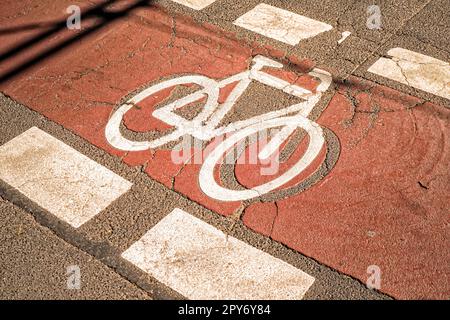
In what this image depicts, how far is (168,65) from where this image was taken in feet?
19.5

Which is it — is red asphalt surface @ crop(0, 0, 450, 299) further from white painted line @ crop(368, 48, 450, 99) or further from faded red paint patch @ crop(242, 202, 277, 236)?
white painted line @ crop(368, 48, 450, 99)

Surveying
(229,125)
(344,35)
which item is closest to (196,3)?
(344,35)

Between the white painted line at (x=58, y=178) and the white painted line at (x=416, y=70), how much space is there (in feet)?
10.4

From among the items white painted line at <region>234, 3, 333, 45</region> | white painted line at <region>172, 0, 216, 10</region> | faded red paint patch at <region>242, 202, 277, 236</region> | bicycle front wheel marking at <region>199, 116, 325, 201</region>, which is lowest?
faded red paint patch at <region>242, 202, 277, 236</region>

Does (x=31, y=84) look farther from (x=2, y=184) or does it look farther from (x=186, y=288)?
(x=186, y=288)

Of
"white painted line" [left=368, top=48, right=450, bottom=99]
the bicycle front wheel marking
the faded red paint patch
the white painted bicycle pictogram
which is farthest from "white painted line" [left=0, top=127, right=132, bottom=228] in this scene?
"white painted line" [left=368, top=48, right=450, bottom=99]

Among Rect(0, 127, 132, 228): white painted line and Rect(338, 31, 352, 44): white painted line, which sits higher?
Rect(338, 31, 352, 44): white painted line

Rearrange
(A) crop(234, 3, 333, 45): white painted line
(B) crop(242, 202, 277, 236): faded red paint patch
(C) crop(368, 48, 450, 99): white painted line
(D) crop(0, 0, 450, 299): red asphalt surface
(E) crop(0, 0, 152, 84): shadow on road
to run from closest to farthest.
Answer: (D) crop(0, 0, 450, 299): red asphalt surface, (B) crop(242, 202, 277, 236): faded red paint patch, (C) crop(368, 48, 450, 99): white painted line, (E) crop(0, 0, 152, 84): shadow on road, (A) crop(234, 3, 333, 45): white painted line

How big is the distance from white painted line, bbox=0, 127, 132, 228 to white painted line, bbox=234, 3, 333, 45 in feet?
9.42

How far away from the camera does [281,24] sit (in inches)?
257

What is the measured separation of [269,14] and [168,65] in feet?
5.54

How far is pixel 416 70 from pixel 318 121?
1508 millimetres

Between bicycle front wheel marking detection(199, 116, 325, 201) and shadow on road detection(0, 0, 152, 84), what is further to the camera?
shadow on road detection(0, 0, 152, 84)

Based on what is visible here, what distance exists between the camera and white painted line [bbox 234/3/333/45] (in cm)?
634
